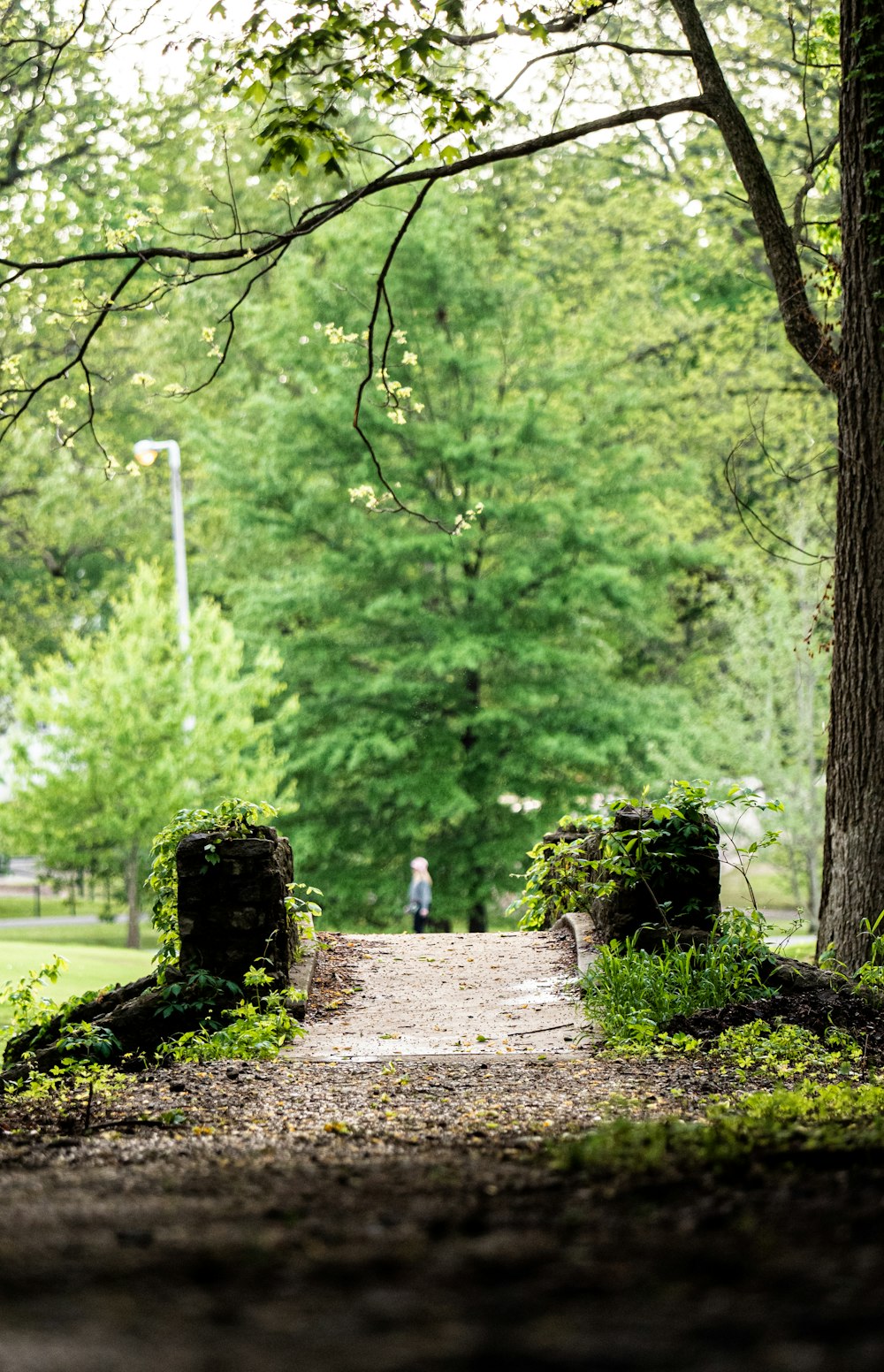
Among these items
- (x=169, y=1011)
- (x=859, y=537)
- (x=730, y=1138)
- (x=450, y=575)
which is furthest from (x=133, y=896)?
(x=730, y=1138)

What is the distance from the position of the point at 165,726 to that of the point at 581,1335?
20.0m

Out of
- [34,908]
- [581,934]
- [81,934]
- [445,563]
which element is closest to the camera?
[581,934]

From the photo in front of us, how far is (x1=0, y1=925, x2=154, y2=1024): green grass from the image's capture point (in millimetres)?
17438

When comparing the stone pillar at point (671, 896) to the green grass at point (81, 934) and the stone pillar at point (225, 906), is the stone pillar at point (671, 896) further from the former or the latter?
the green grass at point (81, 934)

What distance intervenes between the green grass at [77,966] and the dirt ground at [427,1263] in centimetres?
1287

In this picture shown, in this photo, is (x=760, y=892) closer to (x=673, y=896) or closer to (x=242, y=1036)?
(x=673, y=896)

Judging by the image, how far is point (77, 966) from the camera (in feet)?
62.4

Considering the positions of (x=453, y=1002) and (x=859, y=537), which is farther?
(x=453, y=1002)

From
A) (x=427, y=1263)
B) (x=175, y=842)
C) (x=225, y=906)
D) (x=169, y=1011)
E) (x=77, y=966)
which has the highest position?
(x=175, y=842)

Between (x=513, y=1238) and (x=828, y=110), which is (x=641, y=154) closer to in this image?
(x=828, y=110)

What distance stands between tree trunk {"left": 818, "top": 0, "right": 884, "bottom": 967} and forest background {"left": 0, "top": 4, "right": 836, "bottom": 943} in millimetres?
10475

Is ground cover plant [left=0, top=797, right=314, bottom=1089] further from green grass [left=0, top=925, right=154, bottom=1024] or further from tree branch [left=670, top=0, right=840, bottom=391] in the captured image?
green grass [left=0, top=925, right=154, bottom=1024]

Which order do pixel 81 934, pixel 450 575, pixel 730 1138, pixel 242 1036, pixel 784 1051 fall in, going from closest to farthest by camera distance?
pixel 730 1138
pixel 784 1051
pixel 242 1036
pixel 450 575
pixel 81 934

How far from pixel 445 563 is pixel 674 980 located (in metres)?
13.8
